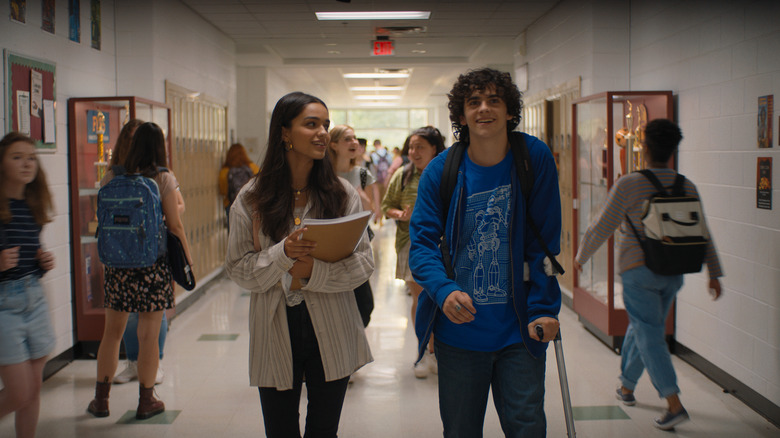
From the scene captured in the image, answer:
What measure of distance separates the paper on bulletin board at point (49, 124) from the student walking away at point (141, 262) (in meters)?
0.97

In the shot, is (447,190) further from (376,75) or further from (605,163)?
(376,75)

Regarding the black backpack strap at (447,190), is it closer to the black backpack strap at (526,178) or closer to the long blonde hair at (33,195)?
the black backpack strap at (526,178)

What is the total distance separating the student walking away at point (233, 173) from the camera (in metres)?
7.71

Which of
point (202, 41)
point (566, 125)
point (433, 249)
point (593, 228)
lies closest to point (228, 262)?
→ point (433, 249)

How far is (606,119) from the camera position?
15.1 feet

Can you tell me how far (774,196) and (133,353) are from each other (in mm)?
3796

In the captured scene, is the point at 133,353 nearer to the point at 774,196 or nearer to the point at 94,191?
the point at 94,191

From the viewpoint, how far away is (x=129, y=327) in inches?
154

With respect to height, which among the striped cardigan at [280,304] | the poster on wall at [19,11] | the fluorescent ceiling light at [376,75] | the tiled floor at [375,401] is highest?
the fluorescent ceiling light at [376,75]

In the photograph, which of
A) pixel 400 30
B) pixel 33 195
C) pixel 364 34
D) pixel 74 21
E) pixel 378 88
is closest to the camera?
pixel 33 195

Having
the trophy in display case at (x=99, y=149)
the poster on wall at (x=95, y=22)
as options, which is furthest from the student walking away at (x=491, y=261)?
the poster on wall at (x=95, y=22)

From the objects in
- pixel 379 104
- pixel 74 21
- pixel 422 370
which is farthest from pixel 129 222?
pixel 379 104

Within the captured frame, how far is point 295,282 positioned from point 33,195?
1371mm

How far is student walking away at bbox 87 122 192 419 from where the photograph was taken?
3.36 metres
